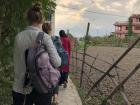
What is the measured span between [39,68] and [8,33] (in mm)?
2890

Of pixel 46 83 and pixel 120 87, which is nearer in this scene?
pixel 46 83

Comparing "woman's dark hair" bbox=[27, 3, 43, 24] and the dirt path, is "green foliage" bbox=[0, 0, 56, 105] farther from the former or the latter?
the dirt path

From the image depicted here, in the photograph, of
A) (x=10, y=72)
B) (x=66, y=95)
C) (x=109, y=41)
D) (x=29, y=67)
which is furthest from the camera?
(x=109, y=41)

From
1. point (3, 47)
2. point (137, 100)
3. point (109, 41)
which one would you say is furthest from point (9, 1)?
point (109, 41)

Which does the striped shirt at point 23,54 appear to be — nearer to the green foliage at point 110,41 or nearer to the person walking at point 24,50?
the person walking at point 24,50

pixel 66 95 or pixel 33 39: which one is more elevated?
pixel 33 39

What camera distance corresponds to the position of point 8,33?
8.13 metres

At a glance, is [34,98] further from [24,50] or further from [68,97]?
[68,97]

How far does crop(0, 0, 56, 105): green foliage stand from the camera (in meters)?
7.80

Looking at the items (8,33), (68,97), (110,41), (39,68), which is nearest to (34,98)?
(39,68)

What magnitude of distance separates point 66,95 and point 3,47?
156 inches

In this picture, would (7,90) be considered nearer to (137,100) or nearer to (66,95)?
(66,95)

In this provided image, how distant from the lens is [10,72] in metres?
8.36

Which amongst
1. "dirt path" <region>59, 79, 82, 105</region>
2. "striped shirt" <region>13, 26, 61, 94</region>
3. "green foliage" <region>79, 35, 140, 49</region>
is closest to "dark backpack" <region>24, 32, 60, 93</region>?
"striped shirt" <region>13, 26, 61, 94</region>
